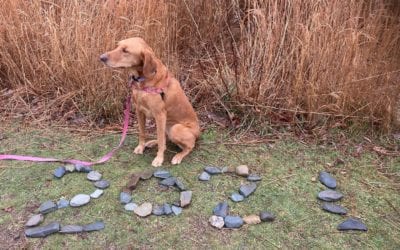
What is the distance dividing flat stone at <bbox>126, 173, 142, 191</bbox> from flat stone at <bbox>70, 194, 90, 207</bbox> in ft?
0.95

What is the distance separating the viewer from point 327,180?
3254mm

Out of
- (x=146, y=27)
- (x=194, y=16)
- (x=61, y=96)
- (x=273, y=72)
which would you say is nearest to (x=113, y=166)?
(x=61, y=96)

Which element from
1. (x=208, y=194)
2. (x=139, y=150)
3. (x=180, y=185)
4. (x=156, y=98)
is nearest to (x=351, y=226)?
(x=208, y=194)

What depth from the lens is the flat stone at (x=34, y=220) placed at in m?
2.72

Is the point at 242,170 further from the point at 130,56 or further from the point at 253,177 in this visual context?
the point at 130,56

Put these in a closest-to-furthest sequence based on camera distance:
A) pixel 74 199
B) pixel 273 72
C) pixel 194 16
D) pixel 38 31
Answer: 1. pixel 74 199
2. pixel 273 72
3. pixel 38 31
4. pixel 194 16

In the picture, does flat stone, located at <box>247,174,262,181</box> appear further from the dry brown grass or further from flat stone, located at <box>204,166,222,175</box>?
the dry brown grass

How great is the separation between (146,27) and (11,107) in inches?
59.9

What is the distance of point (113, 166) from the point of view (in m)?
3.36

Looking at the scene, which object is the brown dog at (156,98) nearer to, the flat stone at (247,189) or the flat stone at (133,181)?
the flat stone at (133,181)

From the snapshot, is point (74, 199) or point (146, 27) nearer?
point (74, 199)

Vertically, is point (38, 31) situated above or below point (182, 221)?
above

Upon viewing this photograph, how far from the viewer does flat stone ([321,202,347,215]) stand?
2.93 m

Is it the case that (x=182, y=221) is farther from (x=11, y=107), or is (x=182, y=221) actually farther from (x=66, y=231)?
(x=11, y=107)
